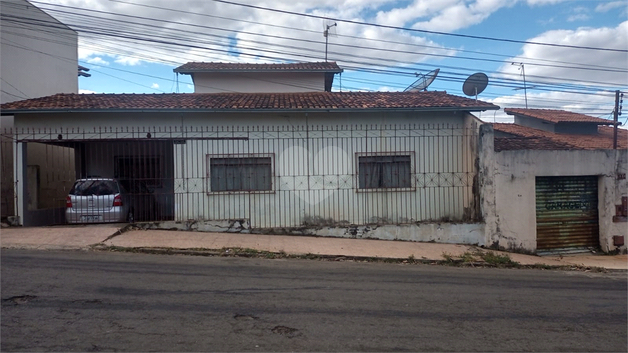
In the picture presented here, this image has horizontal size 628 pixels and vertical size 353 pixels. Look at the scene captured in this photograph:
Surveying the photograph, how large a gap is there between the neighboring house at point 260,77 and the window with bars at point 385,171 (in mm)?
7860

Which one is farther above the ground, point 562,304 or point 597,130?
point 597,130

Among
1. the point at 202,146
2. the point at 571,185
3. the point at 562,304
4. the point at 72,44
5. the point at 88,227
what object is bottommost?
the point at 562,304

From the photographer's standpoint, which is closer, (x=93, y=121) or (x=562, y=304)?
(x=562, y=304)

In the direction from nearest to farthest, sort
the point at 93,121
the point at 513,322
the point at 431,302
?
the point at 513,322, the point at 431,302, the point at 93,121

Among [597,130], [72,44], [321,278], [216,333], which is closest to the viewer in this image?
[216,333]

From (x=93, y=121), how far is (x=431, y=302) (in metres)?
9.24

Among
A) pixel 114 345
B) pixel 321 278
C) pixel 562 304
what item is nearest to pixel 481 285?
pixel 562 304

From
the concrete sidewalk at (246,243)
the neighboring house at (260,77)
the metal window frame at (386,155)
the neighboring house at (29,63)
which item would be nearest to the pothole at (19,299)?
the concrete sidewalk at (246,243)

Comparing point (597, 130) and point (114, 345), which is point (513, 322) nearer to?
point (114, 345)

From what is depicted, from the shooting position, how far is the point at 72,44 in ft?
64.6

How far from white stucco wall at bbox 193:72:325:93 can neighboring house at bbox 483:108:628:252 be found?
892 cm

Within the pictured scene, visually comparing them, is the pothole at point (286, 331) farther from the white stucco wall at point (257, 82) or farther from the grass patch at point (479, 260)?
the white stucco wall at point (257, 82)

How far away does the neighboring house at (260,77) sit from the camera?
19125mm

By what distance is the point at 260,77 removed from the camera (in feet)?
64.1
